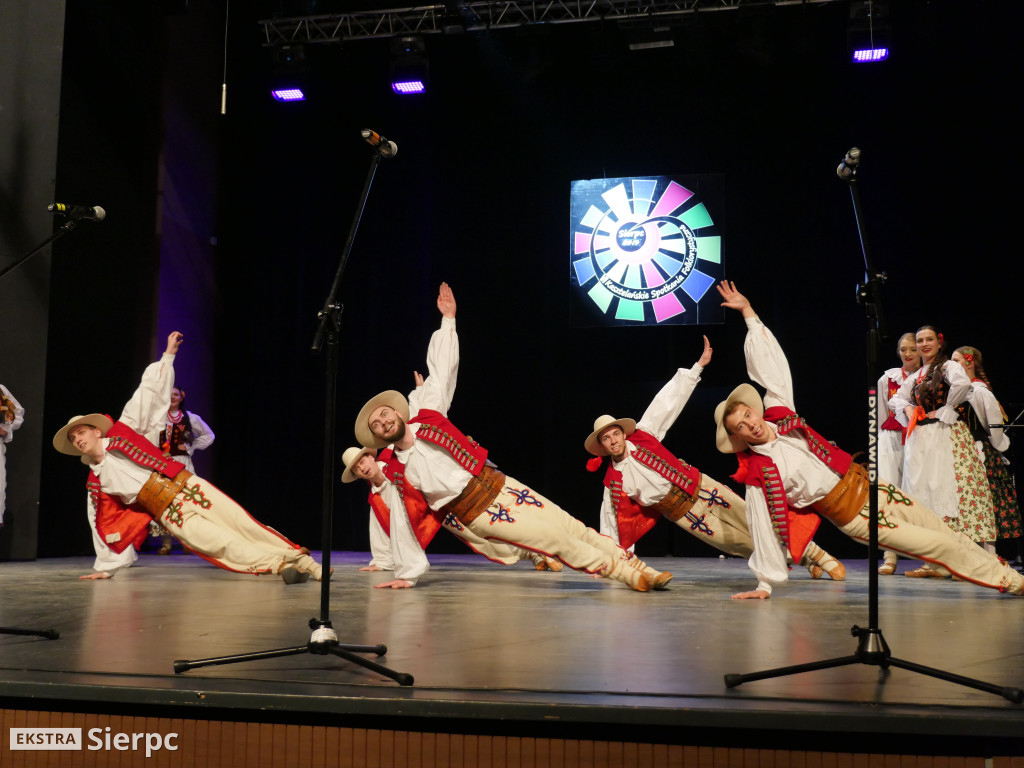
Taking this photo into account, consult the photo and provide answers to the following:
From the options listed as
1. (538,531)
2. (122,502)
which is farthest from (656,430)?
(122,502)

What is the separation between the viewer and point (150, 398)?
210 inches

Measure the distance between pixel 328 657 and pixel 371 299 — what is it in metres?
5.83

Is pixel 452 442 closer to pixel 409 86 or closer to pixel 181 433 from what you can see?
pixel 181 433

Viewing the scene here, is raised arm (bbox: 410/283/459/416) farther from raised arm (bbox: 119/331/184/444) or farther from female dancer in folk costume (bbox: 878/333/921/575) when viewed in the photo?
female dancer in folk costume (bbox: 878/333/921/575)

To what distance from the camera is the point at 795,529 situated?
4215 mm

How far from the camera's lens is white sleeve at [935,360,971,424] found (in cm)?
534

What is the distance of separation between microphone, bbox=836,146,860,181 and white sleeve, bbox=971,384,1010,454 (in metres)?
3.36

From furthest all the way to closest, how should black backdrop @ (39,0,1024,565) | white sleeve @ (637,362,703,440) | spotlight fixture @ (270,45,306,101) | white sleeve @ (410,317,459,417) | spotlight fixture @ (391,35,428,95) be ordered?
spotlight fixture @ (270,45,306,101)
spotlight fixture @ (391,35,428,95)
black backdrop @ (39,0,1024,565)
white sleeve @ (637,362,703,440)
white sleeve @ (410,317,459,417)

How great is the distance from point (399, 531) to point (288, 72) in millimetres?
Result: 4674

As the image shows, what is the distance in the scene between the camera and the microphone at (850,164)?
247cm

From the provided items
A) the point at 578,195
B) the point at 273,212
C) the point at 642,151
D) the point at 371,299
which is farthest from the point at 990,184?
the point at 273,212

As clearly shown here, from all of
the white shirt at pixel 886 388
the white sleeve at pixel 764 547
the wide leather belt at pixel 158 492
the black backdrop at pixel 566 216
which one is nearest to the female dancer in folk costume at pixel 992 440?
Answer: the white shirt at pixel 886 388

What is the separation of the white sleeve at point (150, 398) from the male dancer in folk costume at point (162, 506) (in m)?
0.14

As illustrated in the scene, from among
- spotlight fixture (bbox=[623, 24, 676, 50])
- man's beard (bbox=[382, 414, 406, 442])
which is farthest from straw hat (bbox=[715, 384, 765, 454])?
spotlight fixture (bbox=[623, 24, 676, 50])
